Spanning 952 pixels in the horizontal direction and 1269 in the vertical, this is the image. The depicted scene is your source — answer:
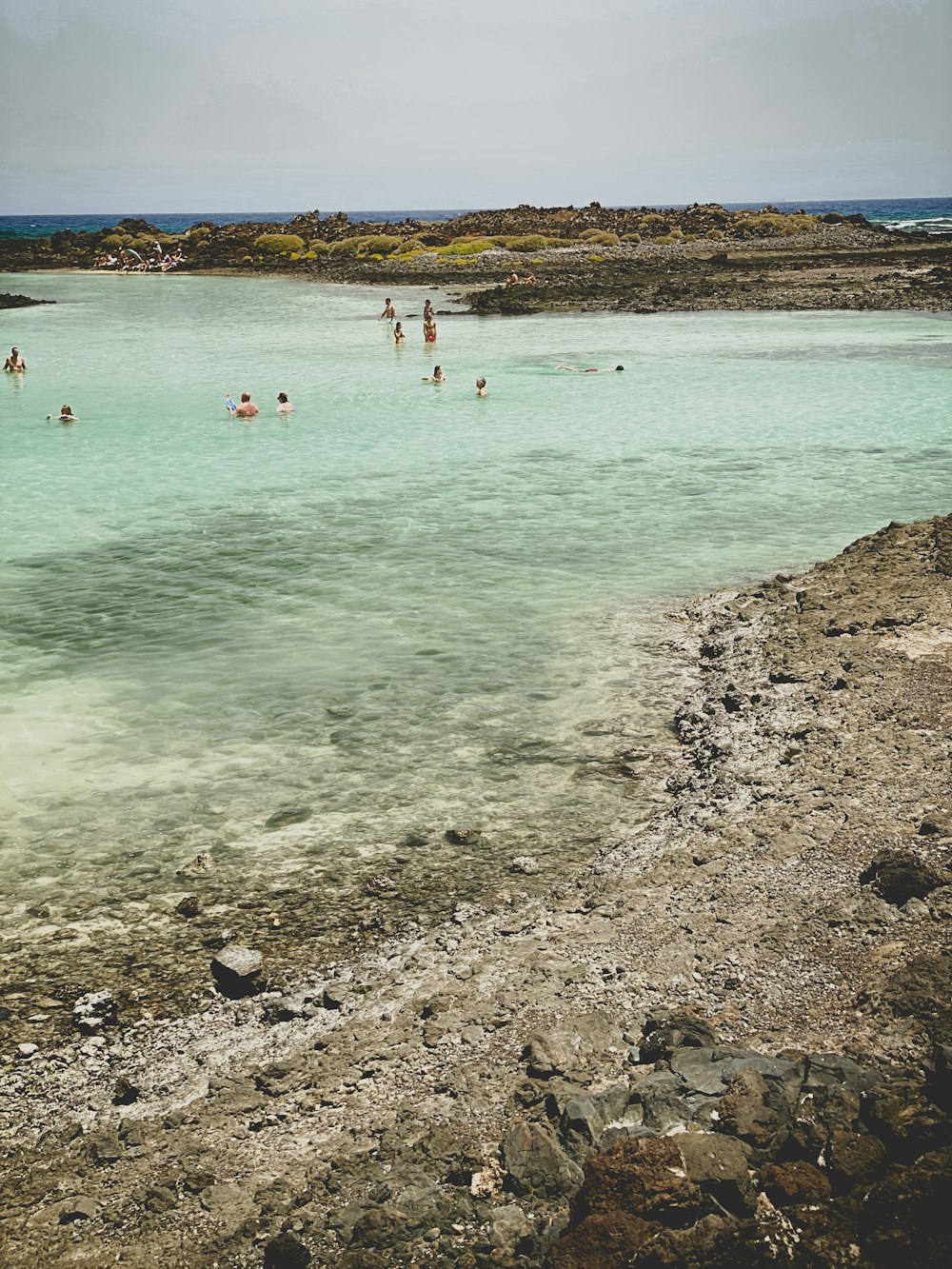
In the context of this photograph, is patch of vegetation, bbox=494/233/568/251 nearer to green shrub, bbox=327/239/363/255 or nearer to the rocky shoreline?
green shrub, bbox=327/239/363/255

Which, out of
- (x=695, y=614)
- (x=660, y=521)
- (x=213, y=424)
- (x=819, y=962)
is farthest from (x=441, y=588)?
(x=213, y=424)

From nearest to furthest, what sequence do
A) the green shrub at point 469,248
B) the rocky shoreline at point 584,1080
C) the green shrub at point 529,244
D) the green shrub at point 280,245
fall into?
1. the rocky shoreline at point 584,1080
2. the green shrub at point 469,248
3. the green shrub at point 529,244
4. the green shrub at point 280,245

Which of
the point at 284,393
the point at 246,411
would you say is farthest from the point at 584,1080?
the point at 284,393

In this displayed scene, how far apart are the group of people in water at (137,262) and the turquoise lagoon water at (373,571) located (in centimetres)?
4831

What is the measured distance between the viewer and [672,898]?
6.29m

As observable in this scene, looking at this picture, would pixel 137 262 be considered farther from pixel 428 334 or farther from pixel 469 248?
pixel 428 334

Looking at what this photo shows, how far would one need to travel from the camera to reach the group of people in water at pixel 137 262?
248ft

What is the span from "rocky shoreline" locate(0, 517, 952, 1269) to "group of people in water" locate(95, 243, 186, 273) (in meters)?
77.3

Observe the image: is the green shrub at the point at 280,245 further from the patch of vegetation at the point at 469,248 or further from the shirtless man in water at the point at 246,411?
the shirtless man in water at the point at 246,411

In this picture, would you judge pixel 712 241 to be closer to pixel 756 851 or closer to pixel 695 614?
pixel 695 614

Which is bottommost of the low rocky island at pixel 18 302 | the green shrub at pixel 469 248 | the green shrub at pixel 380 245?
the low rocky island at pixel 18 302

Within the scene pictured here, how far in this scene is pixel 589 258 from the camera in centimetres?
6619

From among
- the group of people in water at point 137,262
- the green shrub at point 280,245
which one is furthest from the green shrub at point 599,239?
the group of people in water at point 137,262

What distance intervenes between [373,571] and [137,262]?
73.1 m
